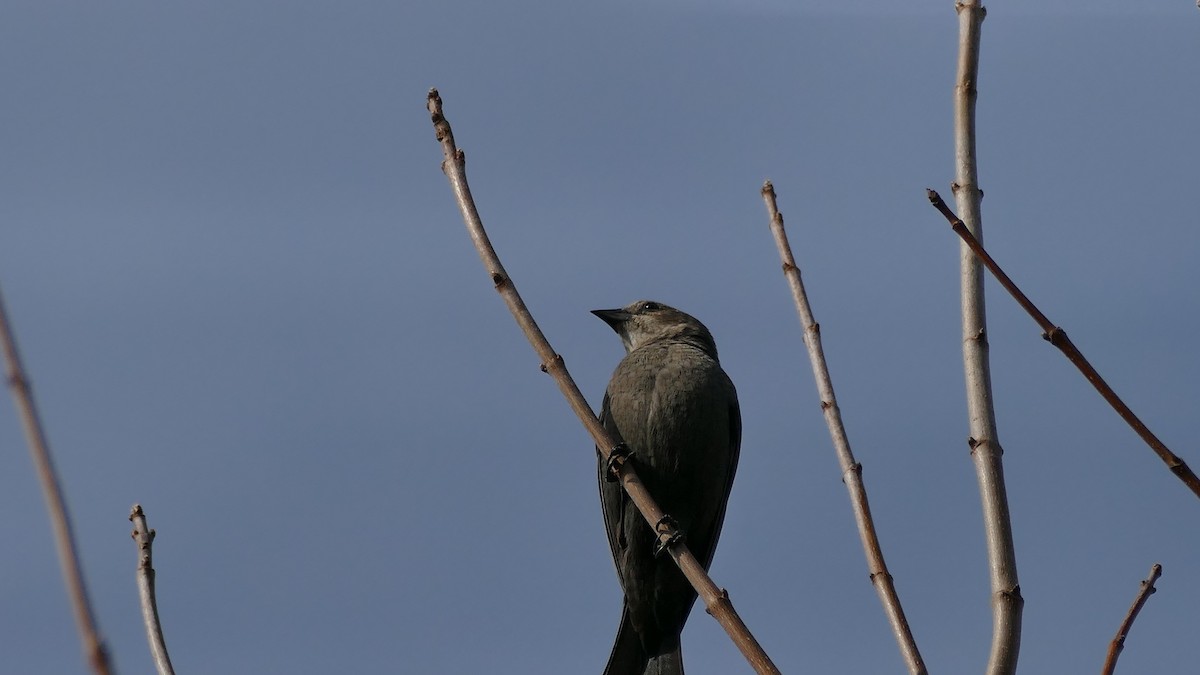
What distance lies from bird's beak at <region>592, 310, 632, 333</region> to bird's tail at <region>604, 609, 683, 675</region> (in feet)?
6.49

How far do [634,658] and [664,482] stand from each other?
925 millimetres

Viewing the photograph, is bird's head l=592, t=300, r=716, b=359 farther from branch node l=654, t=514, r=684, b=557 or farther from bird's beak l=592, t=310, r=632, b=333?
branch node l=654, t=514, r=684, b=557

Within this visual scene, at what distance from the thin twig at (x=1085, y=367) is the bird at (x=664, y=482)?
11.9 ft

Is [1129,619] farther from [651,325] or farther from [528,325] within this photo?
[651,325]

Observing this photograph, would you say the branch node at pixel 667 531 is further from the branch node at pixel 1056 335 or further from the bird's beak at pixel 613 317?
the bird's beak at pixel 613 317

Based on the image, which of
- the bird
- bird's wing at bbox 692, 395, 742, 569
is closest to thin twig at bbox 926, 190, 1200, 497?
the bird

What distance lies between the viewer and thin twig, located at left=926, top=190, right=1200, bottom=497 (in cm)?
234

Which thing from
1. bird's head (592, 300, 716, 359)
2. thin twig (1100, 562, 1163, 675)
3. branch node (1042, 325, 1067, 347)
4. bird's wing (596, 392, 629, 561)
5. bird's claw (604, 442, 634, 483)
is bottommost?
thin twig (1100, 562, 1163, 675)

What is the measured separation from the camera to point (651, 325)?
7.65 metres

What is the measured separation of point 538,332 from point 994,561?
5.03ft

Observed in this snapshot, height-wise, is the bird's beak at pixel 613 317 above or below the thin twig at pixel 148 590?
above

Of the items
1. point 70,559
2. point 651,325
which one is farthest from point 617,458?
point 651,325

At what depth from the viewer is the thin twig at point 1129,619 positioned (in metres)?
3.05

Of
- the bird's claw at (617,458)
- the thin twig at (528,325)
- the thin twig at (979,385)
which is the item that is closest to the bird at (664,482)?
the bird's claw at (617,458)
